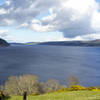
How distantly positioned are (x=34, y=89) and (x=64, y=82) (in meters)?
31.0

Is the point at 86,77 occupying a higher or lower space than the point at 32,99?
lower

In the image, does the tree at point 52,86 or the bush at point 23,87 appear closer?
the bush at point 23,87

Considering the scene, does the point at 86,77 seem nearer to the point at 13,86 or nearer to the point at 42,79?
the point at 42,79

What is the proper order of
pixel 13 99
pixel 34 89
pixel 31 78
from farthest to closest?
pixel 31 78 → pixel 34 89 → pixel 13 99

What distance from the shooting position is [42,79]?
90750mm

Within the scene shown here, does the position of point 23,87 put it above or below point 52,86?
above

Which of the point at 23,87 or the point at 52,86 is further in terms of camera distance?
the point at 52,86

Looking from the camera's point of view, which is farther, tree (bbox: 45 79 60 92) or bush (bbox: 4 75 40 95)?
Answer: tree (bbox: 45 79 60 92)

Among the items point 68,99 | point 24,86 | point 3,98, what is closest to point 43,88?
point 24,86

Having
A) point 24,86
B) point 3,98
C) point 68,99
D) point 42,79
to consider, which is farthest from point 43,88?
point 68,99

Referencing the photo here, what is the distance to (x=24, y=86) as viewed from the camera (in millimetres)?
63000

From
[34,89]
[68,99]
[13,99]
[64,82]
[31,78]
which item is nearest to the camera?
[68,99]

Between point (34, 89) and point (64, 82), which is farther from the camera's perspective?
point (64, 82)

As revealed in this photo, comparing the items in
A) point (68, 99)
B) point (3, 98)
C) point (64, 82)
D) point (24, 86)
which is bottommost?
point (64, 82)
